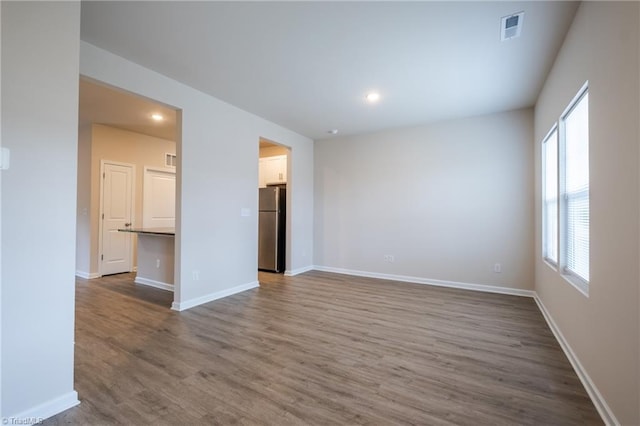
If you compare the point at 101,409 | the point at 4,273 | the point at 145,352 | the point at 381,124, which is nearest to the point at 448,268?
the point at 381,124

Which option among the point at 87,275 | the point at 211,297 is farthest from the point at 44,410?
the point at 87,275

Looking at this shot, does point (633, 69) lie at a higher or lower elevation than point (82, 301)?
higher

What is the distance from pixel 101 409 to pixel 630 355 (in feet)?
9.23

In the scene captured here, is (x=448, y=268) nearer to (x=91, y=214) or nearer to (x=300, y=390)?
(x=300, y=390)

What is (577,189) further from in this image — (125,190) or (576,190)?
(125,190)

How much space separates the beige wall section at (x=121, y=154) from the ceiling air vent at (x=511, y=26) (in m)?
6.04

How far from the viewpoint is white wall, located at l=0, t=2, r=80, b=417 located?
59.3 inches

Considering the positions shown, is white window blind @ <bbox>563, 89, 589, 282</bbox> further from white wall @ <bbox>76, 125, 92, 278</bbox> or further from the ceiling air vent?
white wall @ <bbox>76, 125, 92, 278</bbox>

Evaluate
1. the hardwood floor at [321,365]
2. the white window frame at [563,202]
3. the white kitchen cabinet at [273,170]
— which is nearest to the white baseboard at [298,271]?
the hardwood floor at [321,365]

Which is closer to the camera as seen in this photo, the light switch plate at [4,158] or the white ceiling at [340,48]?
the light switch plate at [4,158]

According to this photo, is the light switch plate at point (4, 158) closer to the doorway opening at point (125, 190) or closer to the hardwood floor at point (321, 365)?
the hardwood floor at point (321, 365)

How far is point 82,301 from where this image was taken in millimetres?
3715

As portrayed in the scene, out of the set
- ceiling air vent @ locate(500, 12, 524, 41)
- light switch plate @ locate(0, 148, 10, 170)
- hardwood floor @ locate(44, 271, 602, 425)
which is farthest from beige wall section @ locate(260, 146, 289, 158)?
light switch plate @ locate(0, 148, 10, 170)

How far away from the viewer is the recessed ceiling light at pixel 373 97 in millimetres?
3654
